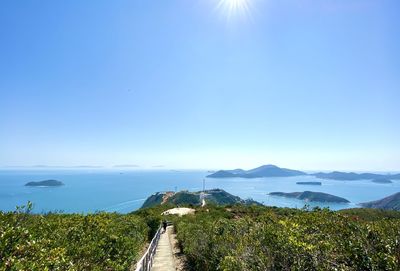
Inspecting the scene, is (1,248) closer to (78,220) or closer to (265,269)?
(265,269)

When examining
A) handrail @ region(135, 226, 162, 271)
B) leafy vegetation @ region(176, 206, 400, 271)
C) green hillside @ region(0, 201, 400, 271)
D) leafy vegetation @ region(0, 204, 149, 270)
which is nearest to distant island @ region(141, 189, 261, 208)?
handrail @ region(135, 226, 162, 271)

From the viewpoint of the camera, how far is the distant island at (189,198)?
4966 inches

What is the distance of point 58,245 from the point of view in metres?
6.91

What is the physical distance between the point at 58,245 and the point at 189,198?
130092 mm

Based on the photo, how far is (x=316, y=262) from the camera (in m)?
5.74

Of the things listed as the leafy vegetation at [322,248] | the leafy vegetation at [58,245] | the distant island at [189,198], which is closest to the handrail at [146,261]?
the leafy vegetation at [58,245]

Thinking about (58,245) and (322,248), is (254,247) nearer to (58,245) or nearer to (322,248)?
(322,248)

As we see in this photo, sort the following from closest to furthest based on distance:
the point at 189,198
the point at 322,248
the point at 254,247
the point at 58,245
→ the point at 322,248 → the point at 58,245 → the point at 254,247 → the point at 189,198

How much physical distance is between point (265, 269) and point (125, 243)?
504 centimetres

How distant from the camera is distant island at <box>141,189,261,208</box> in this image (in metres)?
126

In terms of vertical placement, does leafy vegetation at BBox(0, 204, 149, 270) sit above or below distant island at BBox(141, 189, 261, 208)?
above

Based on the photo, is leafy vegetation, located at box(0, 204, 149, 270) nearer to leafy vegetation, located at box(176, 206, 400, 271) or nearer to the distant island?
leafy vegetation, located at box(176, 206, 400, 271)

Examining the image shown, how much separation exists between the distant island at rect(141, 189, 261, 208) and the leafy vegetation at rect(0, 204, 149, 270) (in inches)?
3789

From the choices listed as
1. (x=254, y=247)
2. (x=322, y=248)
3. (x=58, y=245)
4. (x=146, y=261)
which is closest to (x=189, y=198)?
(x=146, y=261)
